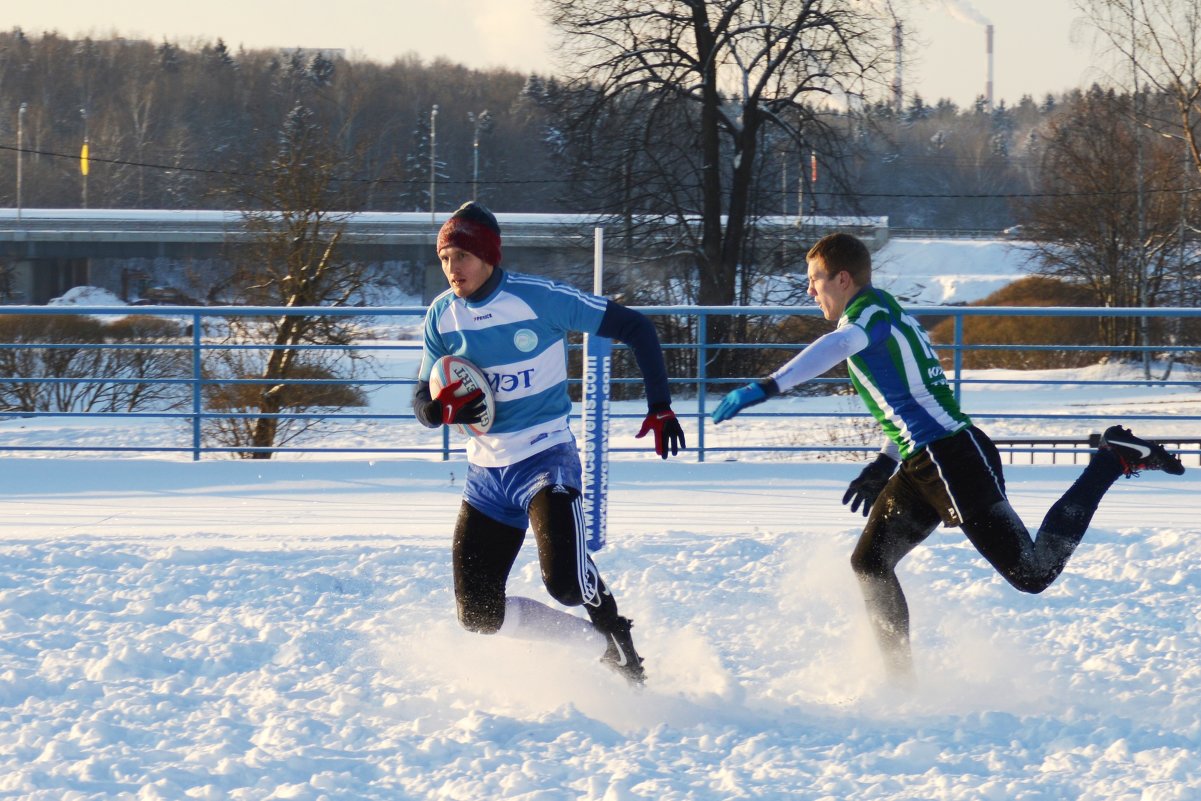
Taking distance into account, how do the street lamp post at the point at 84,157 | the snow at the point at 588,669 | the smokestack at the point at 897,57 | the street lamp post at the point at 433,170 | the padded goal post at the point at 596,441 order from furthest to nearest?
the street lamp post at the point at 84,157
the street lamp post at the point at 433,170
the smokestack at the point at 897,57
the padded goal post at the point at 596,441
the snow at the point at 588,669

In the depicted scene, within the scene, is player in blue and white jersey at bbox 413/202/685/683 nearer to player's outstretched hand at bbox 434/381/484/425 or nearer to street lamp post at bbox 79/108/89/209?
player's outstretched hand at bbox 434/381/484/425

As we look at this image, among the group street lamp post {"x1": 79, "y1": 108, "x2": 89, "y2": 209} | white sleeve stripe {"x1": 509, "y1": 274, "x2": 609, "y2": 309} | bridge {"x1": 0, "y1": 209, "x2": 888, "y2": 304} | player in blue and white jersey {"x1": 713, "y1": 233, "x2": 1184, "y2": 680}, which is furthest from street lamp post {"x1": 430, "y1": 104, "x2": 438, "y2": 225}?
player in blue and white jersey {"x1": 713, "y1": 233, "x2": 1184, "y2": 680}

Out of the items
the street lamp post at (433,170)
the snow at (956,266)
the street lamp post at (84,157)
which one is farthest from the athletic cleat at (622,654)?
the street lamp post at (84,157)

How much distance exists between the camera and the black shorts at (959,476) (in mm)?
4848

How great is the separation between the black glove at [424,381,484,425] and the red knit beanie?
468 millimetres

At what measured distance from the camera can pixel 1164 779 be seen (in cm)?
419

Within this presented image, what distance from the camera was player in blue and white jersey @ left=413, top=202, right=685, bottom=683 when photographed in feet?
16.0

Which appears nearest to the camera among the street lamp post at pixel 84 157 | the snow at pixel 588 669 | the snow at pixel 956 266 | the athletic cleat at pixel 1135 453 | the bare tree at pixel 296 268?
the snow at pixel 588 669

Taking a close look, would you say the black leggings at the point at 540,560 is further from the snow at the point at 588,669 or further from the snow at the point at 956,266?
the snow at the point at 956,266

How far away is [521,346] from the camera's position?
4.90 metres

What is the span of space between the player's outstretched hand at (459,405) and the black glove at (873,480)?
1480 millimetres

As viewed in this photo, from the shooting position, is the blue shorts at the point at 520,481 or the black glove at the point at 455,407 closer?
the black glove at the point at 455,407

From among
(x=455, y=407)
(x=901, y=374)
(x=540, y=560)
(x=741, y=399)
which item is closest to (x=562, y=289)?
(x=455, y=407)

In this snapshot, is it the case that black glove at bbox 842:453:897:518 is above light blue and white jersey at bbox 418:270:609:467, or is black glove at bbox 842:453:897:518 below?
below
